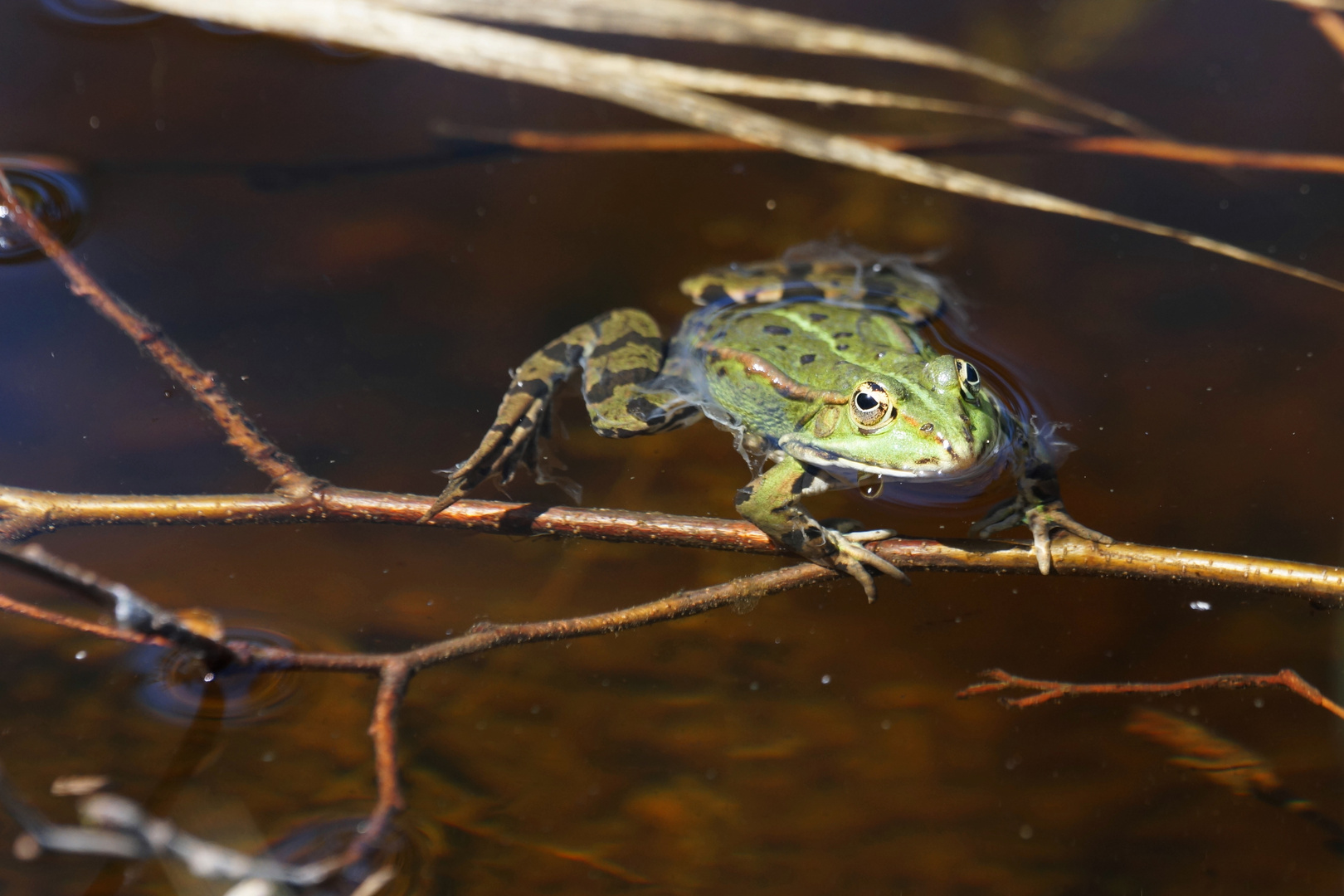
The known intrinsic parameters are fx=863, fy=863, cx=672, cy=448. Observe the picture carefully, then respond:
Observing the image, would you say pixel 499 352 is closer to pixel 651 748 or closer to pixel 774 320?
pixel 774 320

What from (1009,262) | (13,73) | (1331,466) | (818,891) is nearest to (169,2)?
(13,73)

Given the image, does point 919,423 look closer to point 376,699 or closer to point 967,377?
point 967,377

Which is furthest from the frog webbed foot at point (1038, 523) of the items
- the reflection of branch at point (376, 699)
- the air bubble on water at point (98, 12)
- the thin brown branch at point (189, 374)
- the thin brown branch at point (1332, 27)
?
the air bubble on water at point (98, 12)

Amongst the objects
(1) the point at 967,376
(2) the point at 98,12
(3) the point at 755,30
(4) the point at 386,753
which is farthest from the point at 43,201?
(1) the point at 967,376

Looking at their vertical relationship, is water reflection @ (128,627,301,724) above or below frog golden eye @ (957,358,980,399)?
below

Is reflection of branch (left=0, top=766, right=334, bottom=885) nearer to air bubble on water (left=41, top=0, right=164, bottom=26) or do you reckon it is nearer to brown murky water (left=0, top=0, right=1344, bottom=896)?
brown murky water (left=0, top=0, right=1344, bottom=896)

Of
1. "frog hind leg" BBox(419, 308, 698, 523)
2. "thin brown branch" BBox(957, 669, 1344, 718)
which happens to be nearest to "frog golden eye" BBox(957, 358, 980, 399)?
"thin brown branch" BBox(957, 669, 1344, 718)
